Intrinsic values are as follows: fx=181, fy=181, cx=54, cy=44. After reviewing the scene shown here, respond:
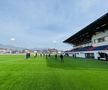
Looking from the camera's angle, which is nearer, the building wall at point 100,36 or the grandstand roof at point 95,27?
the grandstand roof at point 95,27

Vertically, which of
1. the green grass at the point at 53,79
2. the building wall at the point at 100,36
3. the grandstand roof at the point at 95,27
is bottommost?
the green grass at the point at 53,79

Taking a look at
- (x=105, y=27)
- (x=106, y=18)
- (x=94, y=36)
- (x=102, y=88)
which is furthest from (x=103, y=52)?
(x=102, y=88)

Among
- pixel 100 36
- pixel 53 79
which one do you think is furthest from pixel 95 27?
pixel 53 79

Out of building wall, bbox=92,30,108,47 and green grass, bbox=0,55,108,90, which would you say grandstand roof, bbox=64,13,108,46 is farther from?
green grass, bbox=0,55,108,90

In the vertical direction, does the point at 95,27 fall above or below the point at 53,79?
above

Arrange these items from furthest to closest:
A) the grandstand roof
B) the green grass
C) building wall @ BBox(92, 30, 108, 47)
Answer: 1. building wall @ BBox(92, 30, 108, 47)
2. the grandstand roof
3. the green grass

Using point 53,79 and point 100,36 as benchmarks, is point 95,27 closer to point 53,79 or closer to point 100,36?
point 100,36

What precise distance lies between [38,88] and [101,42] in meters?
38.2

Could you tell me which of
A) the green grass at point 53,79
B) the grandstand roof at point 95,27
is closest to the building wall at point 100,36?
the grandstand roof at point 95,27

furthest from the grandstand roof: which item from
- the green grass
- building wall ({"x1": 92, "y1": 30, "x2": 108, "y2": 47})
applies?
the green grass


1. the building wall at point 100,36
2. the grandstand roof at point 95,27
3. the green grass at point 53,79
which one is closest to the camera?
the green grass at point 53,79

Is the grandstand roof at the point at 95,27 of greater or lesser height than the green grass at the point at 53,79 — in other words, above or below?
above

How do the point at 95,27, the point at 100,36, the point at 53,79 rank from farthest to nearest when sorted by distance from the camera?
the point at 100,36 < the point at 95,27 < the point at 53,79

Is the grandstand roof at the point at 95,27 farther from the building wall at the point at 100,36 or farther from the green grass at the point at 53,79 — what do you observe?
the green grass at the point at 53,79
